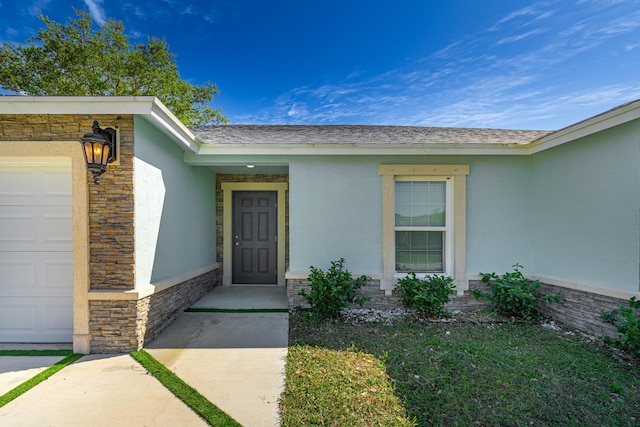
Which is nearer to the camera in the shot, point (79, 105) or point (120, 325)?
point (79, 105)

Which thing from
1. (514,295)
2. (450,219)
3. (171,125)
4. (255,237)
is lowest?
(514,295)

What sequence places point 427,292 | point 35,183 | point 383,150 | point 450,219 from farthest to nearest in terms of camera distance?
point 450,219 < point 383,150 < point 427,292 < point 35,183

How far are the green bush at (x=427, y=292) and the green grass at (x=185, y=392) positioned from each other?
3.20m

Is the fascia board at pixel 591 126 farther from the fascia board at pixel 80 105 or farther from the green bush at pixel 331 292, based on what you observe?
the fascia board at pixel 80 105

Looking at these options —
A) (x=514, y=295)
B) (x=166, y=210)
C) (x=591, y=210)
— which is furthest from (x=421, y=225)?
(x=166, y=210)

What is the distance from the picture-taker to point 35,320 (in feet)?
12.1

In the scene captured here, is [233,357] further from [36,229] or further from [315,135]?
[315,135]

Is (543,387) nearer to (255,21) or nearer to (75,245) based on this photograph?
(75,245)

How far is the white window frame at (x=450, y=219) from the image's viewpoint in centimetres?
483

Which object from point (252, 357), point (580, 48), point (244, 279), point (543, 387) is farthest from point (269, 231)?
point (580, 48)

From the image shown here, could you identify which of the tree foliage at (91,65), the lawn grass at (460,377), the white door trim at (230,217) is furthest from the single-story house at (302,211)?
the tree foliage at (91,65)

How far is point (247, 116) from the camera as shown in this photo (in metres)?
12.7

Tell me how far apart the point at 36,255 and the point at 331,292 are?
13.6ft

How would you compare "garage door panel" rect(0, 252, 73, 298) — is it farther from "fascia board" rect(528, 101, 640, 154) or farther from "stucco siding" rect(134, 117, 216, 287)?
"fascia board" rect(528, 101, 640, 154)
